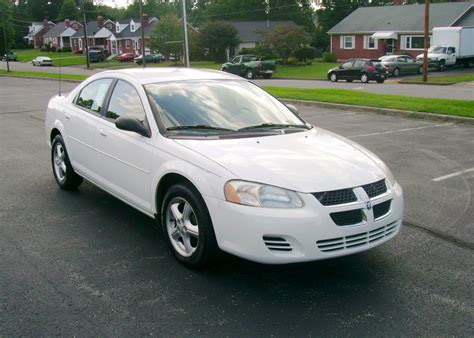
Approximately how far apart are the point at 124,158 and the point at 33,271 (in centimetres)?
136

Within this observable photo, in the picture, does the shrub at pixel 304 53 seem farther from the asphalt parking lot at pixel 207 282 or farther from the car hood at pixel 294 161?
the car hood at pixel 294 161

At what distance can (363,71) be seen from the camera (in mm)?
33781

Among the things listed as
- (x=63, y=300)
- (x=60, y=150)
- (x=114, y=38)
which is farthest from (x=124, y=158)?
(x=114, y=38)

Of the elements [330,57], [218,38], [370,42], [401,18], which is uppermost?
[401,18]

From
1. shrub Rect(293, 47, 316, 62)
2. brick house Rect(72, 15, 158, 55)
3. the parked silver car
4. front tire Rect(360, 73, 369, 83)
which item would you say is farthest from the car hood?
brick house Rect(72, 15, 158, 55)

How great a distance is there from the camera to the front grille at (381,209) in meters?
4.23

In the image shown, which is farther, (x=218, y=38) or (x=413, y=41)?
(x=218, y=38)

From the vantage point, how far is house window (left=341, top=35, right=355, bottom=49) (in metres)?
58.3

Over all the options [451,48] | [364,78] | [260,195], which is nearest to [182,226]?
[260,195]

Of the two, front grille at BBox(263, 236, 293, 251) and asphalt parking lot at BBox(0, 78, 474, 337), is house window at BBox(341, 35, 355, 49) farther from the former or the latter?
front grille at BBox(263, 236, 293, 251)

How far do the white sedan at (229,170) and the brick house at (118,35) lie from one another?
3181 inches

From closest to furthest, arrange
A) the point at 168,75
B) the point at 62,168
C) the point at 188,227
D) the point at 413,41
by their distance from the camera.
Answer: the point at 188,227
the point at 168,75
the point at 62,168
the point at 413,41

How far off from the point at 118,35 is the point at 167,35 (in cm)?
3151

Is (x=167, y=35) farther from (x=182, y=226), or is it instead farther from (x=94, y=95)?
(x=182, y=226)
